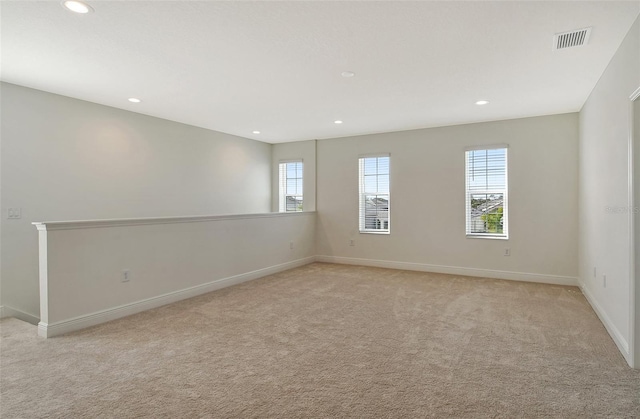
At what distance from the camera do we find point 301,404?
207cm

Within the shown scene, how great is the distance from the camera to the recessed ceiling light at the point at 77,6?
2266 millimetres

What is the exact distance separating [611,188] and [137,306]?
491 cm

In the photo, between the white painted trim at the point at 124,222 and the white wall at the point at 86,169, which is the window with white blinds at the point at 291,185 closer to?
the white wall at the point at 86,169

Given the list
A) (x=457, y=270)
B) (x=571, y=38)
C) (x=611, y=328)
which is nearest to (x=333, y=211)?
(x=457, y=270)

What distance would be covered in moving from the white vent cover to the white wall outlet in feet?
18.2

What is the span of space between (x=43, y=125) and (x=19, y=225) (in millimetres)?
1194

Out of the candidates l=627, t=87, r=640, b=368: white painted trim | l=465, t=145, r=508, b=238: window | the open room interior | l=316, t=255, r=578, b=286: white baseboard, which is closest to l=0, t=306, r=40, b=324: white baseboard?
the open room interior

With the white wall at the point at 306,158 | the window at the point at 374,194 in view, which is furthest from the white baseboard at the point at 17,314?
the window at the point at 374,194

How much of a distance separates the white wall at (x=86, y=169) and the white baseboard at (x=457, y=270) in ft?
8.72

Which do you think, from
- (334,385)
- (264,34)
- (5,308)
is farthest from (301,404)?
(5,308)

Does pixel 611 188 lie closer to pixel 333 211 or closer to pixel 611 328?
pixel 611 328

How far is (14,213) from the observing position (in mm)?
3814

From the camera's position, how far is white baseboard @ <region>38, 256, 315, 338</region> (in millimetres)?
3141

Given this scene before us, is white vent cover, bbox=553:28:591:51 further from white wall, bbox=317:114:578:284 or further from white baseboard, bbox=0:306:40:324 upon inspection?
white baseboard, bbox=0:306:40:324
